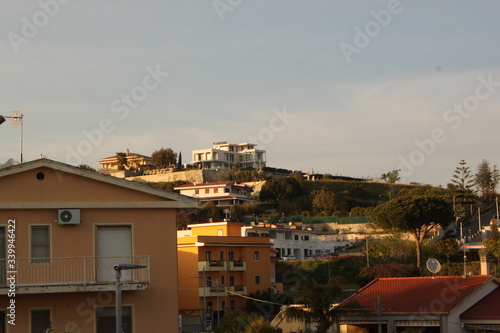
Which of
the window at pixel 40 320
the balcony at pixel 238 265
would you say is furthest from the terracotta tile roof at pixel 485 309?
A: the balcony at pixel 238 265

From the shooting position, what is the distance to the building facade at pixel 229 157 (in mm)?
156000

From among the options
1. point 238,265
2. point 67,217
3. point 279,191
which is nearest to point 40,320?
point 67,217

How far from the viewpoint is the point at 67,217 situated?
65.2 feet

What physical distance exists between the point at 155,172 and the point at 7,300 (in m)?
117

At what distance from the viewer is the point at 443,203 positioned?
7938cm

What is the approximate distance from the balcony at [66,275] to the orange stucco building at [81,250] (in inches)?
0.9

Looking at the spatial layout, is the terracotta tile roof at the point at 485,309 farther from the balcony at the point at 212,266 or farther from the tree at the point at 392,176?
the tree at the point at 392,176

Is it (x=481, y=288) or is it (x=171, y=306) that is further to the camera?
(x=481, y=288)

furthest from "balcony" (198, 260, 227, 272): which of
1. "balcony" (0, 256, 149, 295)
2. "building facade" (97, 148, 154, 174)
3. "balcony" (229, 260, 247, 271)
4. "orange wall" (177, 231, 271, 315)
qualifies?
"building facade" (97, 148, 154, 174)

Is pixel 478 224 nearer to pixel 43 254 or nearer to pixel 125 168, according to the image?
pixel 125 168

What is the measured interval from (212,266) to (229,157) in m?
101

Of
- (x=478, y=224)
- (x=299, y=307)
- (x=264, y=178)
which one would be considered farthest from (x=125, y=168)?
(x=299, y=307)

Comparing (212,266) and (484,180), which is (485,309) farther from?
(484,180)

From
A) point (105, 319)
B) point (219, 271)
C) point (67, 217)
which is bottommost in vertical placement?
point (105, 319)
